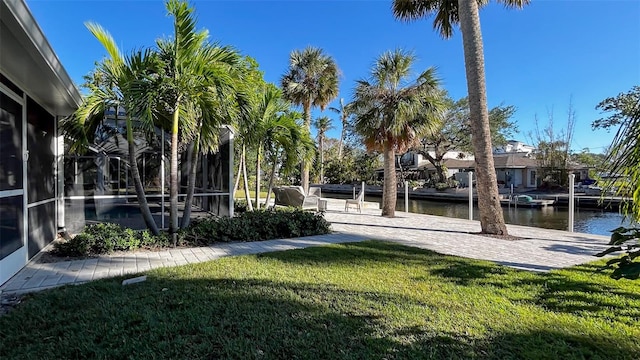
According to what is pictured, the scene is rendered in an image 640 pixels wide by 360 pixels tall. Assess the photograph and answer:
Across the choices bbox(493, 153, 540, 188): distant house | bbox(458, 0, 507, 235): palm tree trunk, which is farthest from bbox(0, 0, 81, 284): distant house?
bbox(493, 153, 540, 188): distant house

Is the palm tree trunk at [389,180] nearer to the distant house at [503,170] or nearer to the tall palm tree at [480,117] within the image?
the tall palm tree at [480,117]

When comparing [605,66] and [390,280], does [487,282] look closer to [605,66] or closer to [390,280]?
[390,280]

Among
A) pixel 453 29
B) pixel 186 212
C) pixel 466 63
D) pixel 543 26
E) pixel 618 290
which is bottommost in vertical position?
pixel 618 290

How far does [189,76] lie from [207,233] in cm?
308

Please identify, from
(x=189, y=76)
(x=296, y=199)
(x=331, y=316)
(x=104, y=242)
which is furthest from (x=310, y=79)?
(x=331, y=316)

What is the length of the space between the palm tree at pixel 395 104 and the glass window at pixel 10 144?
28.0 feet

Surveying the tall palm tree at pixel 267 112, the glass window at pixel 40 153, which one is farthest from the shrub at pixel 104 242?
the tall palm tree at pixel 267 112

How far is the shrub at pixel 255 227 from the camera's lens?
686cm

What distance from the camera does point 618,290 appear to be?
4.18 meters

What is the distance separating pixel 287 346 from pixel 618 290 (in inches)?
167

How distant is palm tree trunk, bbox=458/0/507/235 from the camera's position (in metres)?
7.73

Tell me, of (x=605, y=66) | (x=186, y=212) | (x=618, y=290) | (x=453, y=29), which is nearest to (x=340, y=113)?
(x=605, y=66)

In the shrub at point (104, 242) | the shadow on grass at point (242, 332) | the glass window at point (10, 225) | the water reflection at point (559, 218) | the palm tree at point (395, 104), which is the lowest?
the water reflection at point (559, 218)

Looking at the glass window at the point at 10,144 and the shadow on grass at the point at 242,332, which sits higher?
the glass window at the point at 10,144
